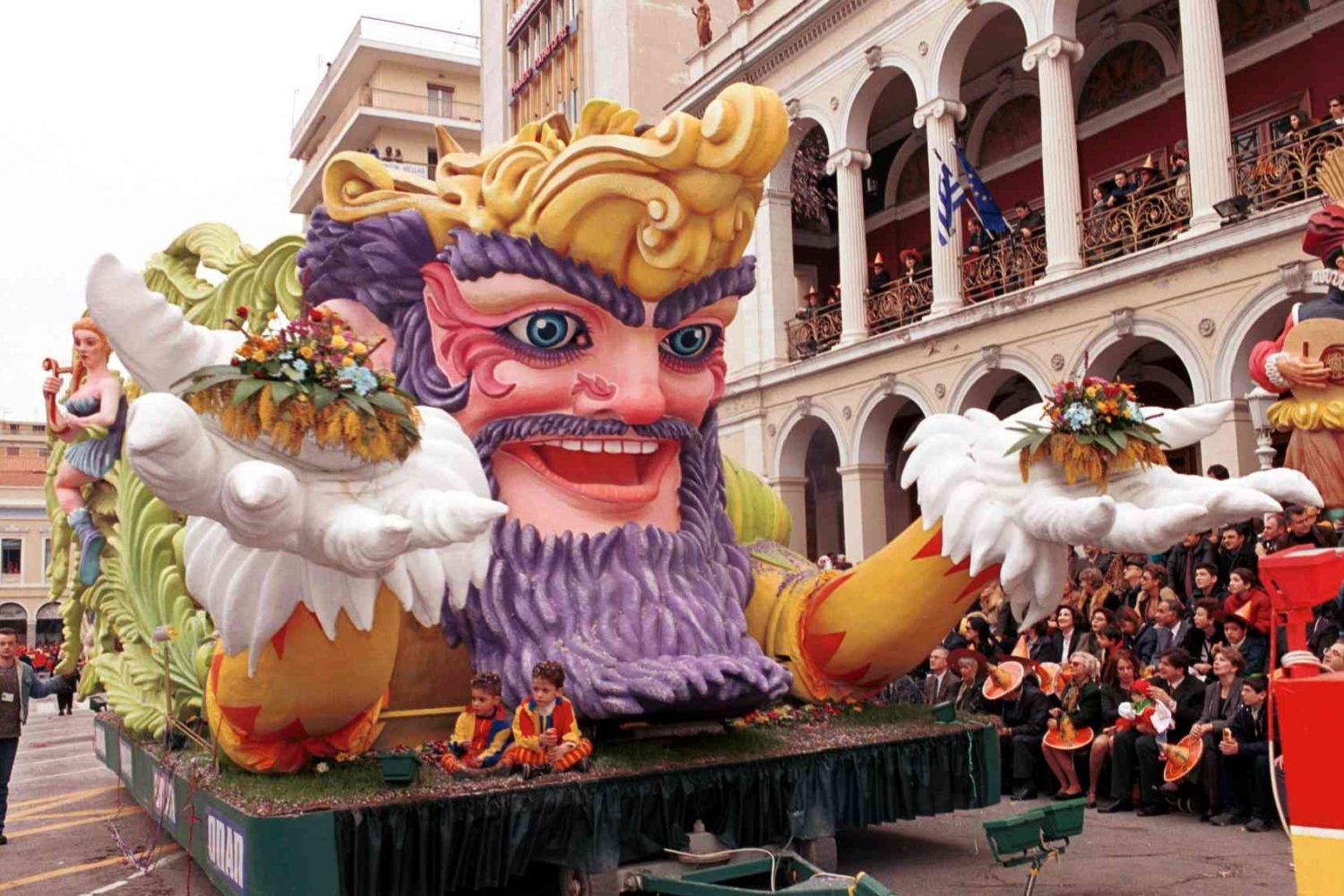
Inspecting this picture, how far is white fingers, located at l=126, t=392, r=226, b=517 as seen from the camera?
358 centimetres

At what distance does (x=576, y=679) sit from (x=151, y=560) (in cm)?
314

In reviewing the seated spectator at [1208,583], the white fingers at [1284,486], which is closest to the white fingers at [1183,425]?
the white fingers at [1284,486]

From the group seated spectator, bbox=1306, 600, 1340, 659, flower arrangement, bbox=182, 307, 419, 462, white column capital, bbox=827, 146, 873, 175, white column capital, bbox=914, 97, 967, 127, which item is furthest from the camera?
white column capital, bbox=827, 146, 873, 175

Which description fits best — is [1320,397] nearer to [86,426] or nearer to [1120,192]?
[1120,192]

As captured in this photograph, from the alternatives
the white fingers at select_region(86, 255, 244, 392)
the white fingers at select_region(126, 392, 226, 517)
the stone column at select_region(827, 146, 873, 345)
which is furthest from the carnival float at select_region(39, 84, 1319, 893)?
the stone column at select_region(827, 146, 873, 345)

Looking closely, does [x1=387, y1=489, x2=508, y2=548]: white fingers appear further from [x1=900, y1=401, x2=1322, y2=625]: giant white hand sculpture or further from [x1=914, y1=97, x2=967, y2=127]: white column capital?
[x1=914, y1=97, x2=967, y2=127]: white column capital

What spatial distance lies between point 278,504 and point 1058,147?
44.8ft

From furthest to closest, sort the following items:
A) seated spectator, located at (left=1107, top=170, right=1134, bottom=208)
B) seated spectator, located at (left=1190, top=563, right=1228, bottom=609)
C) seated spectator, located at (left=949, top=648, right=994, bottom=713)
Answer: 1. seated spectator, located at (left=1107, top=170, right=1134, bottom=208)
2. seated spectator, located at (left=949, top=648, right=994, bottom=713)
3. seated spectator, located at (left=1190, top=563, right=1228, bottom=609)

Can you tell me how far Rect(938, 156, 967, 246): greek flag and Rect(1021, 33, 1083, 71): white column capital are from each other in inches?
67.2

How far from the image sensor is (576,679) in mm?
5574

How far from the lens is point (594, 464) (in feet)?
20.2

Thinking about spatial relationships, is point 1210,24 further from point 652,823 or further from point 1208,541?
point 652,823

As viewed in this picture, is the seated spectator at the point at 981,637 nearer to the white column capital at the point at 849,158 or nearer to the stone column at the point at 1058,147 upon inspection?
the stone column at the point at 1058,147

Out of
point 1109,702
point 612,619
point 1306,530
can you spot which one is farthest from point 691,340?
point 1306,530
